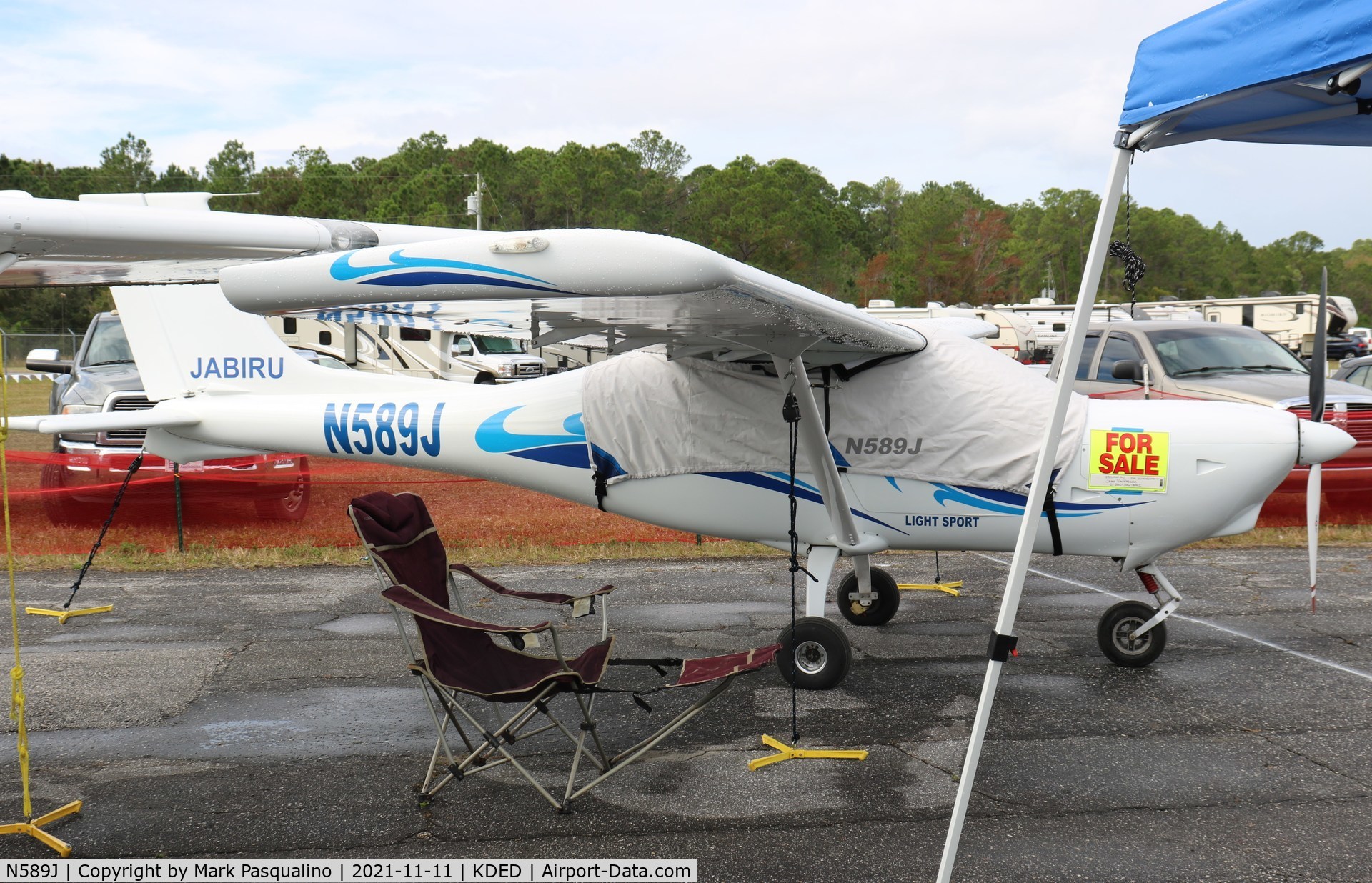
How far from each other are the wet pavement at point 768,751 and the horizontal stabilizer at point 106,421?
4.45 ft

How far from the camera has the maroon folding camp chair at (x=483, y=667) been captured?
3.99 metres

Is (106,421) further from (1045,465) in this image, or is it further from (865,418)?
(1045,465)

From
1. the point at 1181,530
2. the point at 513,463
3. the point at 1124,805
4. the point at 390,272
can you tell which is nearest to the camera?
the point at 390,272

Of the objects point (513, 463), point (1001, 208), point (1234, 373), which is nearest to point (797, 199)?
point (1001, 208)

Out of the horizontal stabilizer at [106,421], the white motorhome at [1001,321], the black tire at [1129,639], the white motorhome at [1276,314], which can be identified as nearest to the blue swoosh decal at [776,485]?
the black tire at [1129,639]

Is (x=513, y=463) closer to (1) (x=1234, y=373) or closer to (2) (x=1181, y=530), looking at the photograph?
(2) (x=1181, y=530)

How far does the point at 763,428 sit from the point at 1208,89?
328 centimetres

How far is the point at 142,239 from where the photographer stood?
4133mm

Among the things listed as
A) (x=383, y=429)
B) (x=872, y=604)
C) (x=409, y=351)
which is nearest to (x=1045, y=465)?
(x=872, y=604)

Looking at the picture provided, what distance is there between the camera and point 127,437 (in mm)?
10508

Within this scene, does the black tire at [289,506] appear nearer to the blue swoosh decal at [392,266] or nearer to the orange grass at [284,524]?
the orange grass at [284,524]

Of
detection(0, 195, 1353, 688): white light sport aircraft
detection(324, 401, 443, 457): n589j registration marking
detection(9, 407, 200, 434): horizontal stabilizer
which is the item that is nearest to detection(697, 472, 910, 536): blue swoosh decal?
detection(0, 195, 1353, 688): white light sport aircraft

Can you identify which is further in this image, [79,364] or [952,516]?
[79,364]

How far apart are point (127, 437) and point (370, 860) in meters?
8.34
